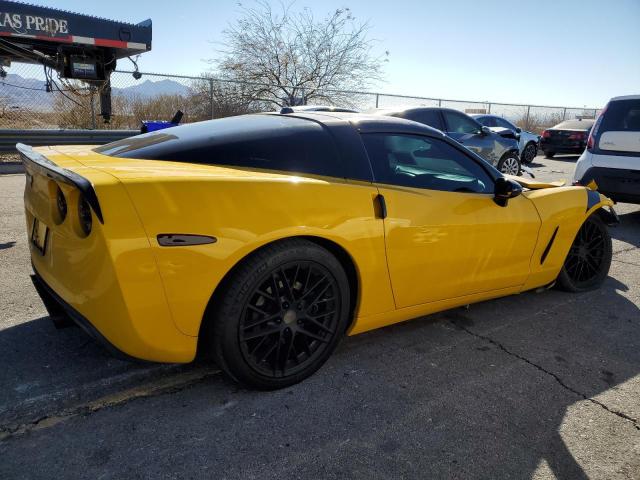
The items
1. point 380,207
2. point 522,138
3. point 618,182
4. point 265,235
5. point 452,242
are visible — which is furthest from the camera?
point 522,138

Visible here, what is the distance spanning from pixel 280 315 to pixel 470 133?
301 inches

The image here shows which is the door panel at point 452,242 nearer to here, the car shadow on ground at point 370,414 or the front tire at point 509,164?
the car shadow on ground at point 370,414

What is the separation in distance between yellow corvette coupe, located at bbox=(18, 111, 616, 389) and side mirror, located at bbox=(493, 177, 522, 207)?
0.04ft

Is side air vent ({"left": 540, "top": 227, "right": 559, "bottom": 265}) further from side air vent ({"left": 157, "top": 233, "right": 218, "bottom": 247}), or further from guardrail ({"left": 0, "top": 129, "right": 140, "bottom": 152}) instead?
guardrail ({"left": 0, "top": 129, "right": 140, "bottom": 152})

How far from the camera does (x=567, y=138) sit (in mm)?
16078

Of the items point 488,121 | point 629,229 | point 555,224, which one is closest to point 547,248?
point 555,224

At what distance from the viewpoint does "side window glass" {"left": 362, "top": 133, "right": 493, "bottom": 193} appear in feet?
8.93

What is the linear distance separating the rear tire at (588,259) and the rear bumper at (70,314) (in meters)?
3.42

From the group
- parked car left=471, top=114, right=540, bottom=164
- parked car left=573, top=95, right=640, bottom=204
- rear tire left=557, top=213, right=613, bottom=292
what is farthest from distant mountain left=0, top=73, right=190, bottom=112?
parked car left=573, top=95, right=640, bottom=204

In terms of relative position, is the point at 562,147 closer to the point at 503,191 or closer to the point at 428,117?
the point at 428,117

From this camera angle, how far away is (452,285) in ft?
9.82

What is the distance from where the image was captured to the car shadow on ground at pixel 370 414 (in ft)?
6.37

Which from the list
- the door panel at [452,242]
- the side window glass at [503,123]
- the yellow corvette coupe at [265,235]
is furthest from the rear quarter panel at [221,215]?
the side window glass at [503,123]

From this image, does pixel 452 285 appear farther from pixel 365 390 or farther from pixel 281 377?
pixel 281 377
